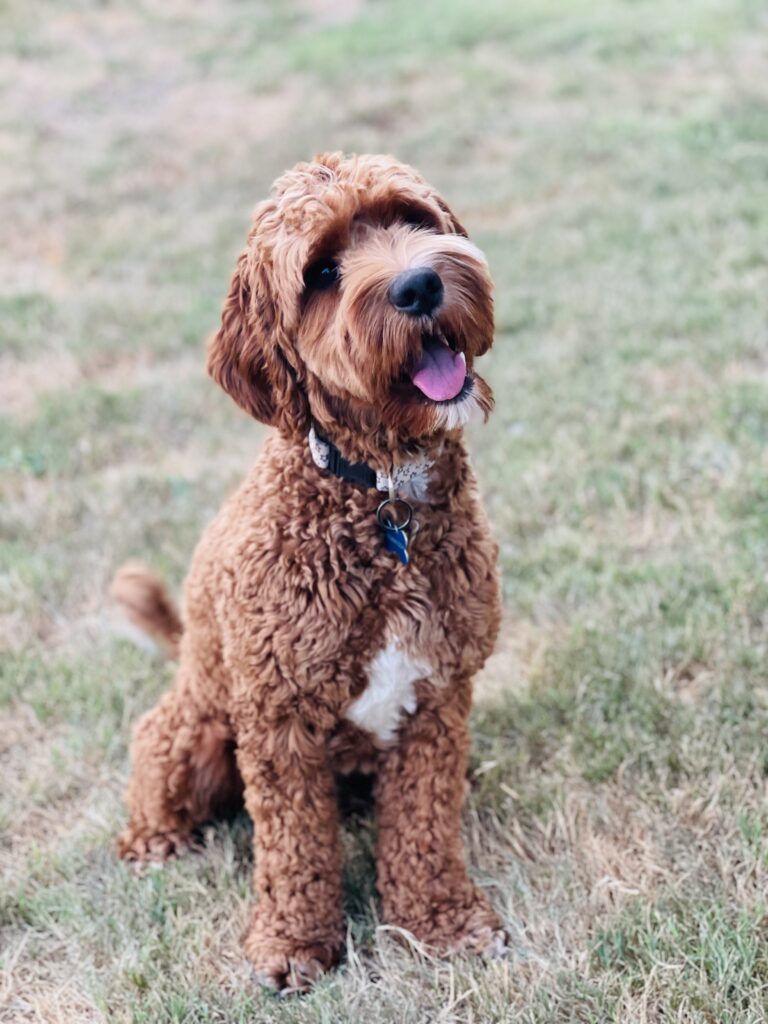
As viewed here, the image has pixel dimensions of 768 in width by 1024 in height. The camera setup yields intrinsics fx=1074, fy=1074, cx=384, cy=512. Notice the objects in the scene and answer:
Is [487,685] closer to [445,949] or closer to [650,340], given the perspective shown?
[445,949]

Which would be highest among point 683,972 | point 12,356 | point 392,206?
point 392,206

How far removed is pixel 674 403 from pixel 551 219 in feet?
11.1

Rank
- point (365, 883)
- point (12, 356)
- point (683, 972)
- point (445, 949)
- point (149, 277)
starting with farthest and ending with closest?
point (149, 277) → point (12, 356) → point (365, 883) → point (445, 949) → point (683, 972)

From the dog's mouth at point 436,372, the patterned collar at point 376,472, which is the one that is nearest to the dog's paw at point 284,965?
the patterned collar at point 376,472

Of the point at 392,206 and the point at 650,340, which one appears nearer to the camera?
the point at 392,206

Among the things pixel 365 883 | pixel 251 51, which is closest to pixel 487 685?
pixel 365 883

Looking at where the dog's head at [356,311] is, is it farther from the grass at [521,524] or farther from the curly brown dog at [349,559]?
the grass at [521,524]

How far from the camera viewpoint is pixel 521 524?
4.55 metres

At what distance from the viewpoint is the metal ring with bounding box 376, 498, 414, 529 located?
2.62m

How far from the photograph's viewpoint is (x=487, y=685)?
373 cm

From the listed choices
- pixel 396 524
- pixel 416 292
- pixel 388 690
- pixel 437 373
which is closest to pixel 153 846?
pixel 388 690

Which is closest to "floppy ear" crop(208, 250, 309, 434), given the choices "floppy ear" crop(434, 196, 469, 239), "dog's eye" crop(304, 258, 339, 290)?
"dog's eye" crop(304, 258, 339, 290)

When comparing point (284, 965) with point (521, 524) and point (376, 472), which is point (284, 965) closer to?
point (376, 472)

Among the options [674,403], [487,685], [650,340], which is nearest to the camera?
[487,685]
